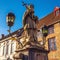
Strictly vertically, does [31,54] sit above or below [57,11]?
below

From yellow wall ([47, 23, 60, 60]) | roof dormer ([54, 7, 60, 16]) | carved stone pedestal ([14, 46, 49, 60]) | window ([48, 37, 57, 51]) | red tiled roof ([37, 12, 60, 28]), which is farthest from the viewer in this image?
roof dormer ([54, 7, 60, 16])

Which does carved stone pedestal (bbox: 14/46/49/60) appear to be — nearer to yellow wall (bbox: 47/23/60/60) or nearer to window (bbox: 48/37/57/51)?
yellow wall (bbox: 47/23/60/60)

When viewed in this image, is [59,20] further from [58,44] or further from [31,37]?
[31,37]

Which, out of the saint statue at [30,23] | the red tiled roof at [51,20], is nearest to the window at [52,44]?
the red tiled roof at [51,20]

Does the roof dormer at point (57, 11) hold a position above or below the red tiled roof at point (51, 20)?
above

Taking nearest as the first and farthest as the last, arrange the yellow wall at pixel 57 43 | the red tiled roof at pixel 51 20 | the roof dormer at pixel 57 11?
the yellow wall at pixel 57 43
the red tiled roof at pixel 51 20
the roof dormer at pixel 57 11

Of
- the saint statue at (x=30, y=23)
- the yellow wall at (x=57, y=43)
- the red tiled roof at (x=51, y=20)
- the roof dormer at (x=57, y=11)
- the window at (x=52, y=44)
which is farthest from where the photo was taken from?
the roof dormer at (x=57, y=11)

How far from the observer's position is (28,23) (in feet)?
19.8

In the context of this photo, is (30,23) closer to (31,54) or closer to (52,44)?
(31,54)

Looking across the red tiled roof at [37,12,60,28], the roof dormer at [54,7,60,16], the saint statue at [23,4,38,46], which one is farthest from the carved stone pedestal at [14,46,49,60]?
the roof dormer at [54,7,60,16]

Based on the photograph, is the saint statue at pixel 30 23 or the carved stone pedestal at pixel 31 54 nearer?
the carved stone pedestal at pixel 31 54

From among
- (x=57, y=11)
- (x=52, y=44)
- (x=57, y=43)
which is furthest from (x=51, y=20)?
(x=57, y=43)

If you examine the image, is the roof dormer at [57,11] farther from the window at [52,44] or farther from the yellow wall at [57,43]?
the window at [52,44]

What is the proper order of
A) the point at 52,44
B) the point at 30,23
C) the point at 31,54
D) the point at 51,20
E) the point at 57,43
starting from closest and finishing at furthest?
the point at 31,54 < the point at 30,23 < the point at 57,43 < the point at 52,44 < the point at 51,20
